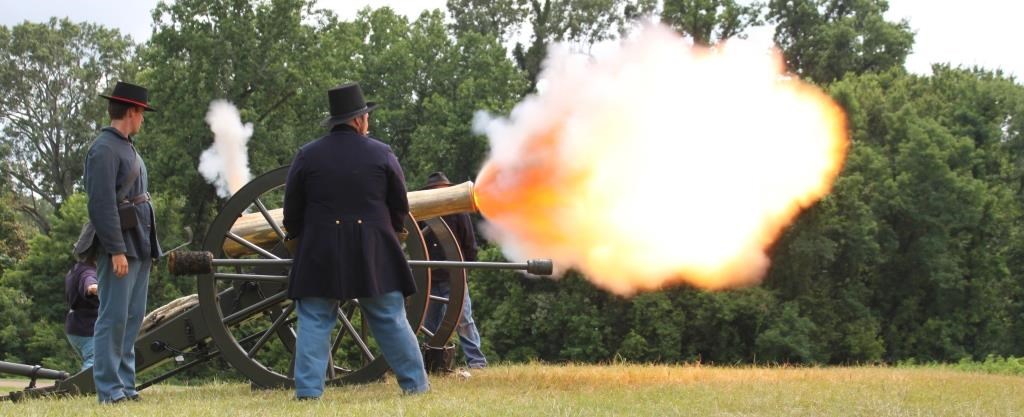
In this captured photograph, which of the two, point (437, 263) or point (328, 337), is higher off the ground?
point (437, 263)

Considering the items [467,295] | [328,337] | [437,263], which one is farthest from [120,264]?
[467,295]

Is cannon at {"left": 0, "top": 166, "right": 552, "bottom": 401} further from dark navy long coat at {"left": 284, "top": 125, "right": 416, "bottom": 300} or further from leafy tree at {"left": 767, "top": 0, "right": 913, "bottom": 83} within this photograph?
leafy tree at {"left": 767, "top": 0, "right": 913, "bottom": 83}

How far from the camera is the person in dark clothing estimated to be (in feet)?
31.5

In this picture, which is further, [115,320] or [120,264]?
[115,320]

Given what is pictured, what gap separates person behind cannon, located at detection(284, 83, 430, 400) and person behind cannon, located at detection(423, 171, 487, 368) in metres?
2.95

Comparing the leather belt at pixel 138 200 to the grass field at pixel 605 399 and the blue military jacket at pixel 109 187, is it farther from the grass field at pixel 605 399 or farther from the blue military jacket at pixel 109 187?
the grass field at pixel 605 399

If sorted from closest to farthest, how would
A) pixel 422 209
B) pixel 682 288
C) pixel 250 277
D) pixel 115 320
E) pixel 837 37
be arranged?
1. pixel 115 320
2. pixel 250 277
3. pixel 422 209
4. pixel 682 288
5. pixel 837 37

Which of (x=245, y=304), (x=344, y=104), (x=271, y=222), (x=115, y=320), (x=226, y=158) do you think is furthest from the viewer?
(x=226, y=158)

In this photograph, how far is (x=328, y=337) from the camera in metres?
6.86

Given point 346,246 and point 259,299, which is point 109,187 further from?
point 259,299

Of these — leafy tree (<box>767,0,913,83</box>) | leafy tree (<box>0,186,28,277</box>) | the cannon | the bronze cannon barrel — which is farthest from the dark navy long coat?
leafy tree (<box>767,0,913,83</box>)

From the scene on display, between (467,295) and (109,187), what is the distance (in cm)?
367

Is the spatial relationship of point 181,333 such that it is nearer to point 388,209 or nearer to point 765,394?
point 388,209

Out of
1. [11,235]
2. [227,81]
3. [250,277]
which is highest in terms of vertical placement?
[227,81]
